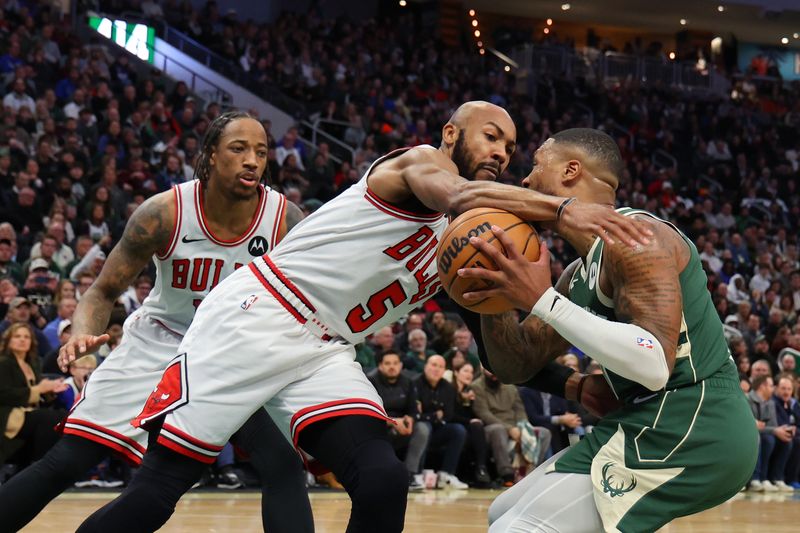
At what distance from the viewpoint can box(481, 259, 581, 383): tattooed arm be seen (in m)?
3.66

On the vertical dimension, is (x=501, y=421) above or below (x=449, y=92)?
below

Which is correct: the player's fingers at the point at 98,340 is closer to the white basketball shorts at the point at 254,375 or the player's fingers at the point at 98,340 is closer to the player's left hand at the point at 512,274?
the white basketball shorts at the point at 254,375

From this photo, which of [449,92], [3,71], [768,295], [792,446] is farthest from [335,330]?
[449,92]

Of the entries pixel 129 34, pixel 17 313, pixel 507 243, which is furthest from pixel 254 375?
pixel 129 34

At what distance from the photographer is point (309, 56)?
21.5 metres

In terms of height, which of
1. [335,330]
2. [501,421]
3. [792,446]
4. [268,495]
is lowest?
[792,446]

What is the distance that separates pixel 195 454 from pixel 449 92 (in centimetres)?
2033

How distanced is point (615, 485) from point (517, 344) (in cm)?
67

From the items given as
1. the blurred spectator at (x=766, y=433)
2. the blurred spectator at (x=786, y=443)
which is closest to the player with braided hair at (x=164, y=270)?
the blurred spectator at (x=766, y=433)

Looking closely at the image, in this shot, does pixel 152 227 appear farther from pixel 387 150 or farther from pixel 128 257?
pixel 387 150

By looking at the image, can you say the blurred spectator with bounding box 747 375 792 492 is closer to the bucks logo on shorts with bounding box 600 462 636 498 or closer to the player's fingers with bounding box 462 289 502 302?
the bucks logo on shorts with bounding box 600 462 636 498

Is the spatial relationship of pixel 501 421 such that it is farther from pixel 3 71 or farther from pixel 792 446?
pixel 3 71

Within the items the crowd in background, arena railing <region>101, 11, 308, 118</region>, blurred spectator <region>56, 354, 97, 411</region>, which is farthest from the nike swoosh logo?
arena railing <region>101, 11, 308, 118</region>

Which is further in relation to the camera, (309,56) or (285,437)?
Answer: (309,56)
